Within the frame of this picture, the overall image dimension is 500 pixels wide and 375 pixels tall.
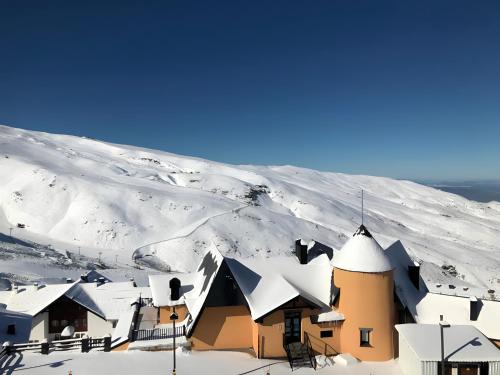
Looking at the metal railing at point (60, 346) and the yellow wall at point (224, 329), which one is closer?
the metal railing at point (60, 346)

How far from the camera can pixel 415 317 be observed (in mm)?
26031

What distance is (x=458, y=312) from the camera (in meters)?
25.5

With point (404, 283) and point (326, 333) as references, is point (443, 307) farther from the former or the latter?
point (326, 333)

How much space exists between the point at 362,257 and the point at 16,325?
2936 centimetres

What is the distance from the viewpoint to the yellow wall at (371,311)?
24609 millimetres

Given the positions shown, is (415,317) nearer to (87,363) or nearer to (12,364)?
(87,363)

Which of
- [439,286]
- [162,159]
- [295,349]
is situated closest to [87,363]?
[295,349]

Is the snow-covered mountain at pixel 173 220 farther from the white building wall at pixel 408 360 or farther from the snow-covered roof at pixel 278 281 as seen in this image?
the white building wall at pixel 408 360

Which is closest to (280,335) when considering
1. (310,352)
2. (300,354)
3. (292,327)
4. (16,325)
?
(292,327)

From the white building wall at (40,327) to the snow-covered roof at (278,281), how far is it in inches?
722

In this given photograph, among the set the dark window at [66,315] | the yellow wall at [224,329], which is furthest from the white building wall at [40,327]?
the yellow wall at [224,329]

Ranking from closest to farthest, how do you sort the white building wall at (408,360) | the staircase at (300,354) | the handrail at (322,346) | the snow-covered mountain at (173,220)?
1. the white building wall at (408,360)
2. the staircase at (300,354)
3. the handrail at (322,346)
4. the snow-covered mountain at (173,220)

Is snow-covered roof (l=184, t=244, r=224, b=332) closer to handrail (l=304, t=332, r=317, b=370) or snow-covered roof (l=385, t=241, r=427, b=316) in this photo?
handrail (l=304, t=332, r=317, b=370)

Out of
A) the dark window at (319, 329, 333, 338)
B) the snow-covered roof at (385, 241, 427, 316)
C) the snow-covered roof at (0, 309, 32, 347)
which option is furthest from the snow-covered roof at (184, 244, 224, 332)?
the snow-covered roof at (0, 309, 32, 347)
